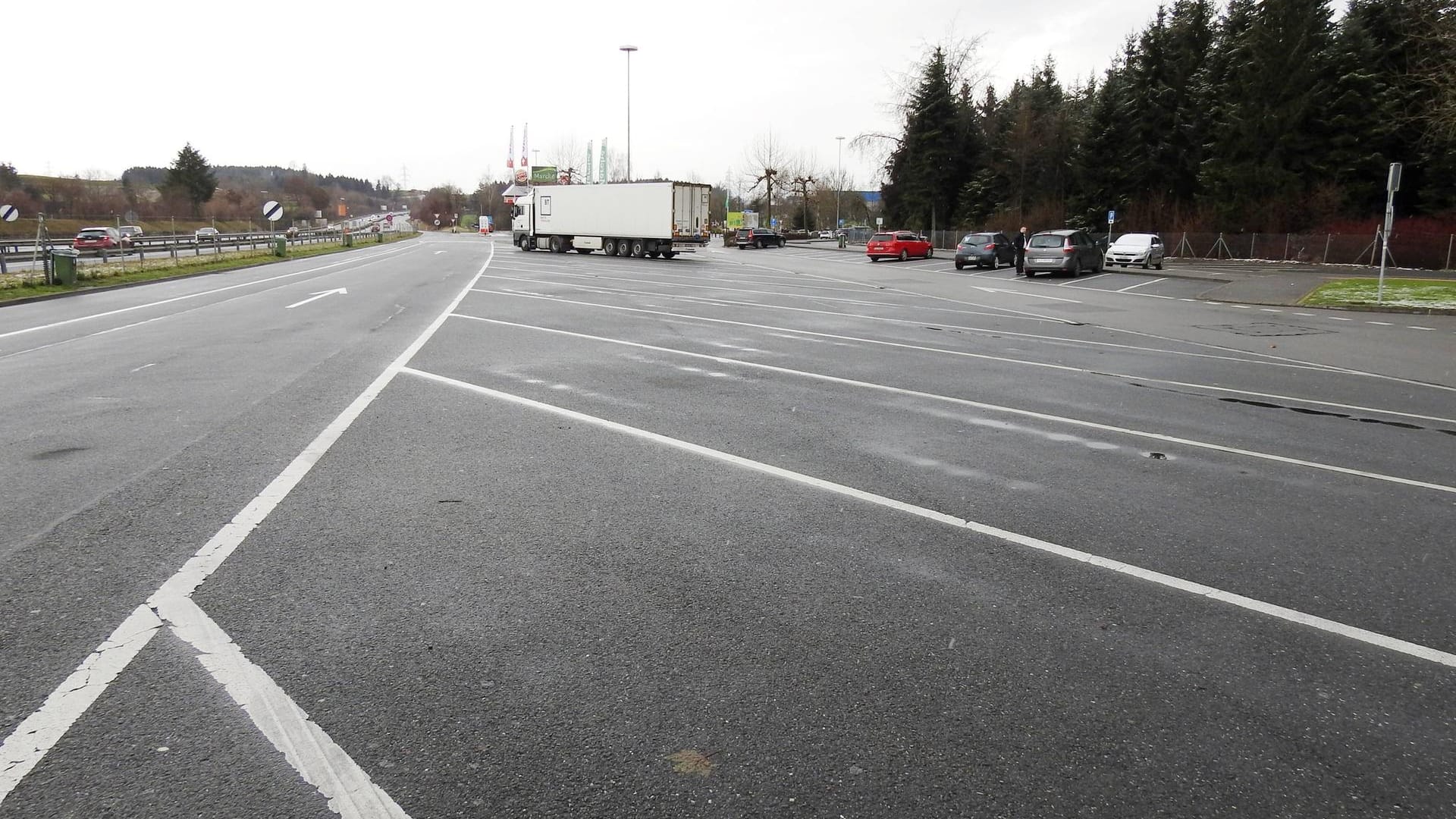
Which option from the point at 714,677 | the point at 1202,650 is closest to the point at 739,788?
the point at 714,677

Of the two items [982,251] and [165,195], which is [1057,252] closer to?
[982,251]

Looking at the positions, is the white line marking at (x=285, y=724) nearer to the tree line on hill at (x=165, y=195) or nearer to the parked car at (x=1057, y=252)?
the parked car at (x=1057, y=252)

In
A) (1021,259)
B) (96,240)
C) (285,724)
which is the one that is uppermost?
(96,240)

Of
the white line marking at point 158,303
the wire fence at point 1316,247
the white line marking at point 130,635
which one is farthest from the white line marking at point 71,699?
the wire fence at point 1316,247

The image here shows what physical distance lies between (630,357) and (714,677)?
335 inches

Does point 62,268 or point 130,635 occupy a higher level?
point 62,268

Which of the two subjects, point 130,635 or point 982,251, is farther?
point 982,251

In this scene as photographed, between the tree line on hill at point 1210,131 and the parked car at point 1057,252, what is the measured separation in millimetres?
11060

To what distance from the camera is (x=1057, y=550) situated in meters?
4.87

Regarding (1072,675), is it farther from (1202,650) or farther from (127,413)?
(127,413)

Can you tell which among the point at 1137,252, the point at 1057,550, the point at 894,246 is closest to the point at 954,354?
the point at 1057,550

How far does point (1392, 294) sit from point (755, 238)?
163ft

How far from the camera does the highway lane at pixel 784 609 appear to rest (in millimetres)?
2832

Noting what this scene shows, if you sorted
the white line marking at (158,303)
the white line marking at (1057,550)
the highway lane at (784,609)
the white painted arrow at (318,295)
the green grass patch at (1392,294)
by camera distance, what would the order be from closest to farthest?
the highway lane at (784,609)
the white line marking at (1057,550)
the white line marking at (158,303)
the white painted arrow at (318,295)
the green grass patch at (1392,294)
